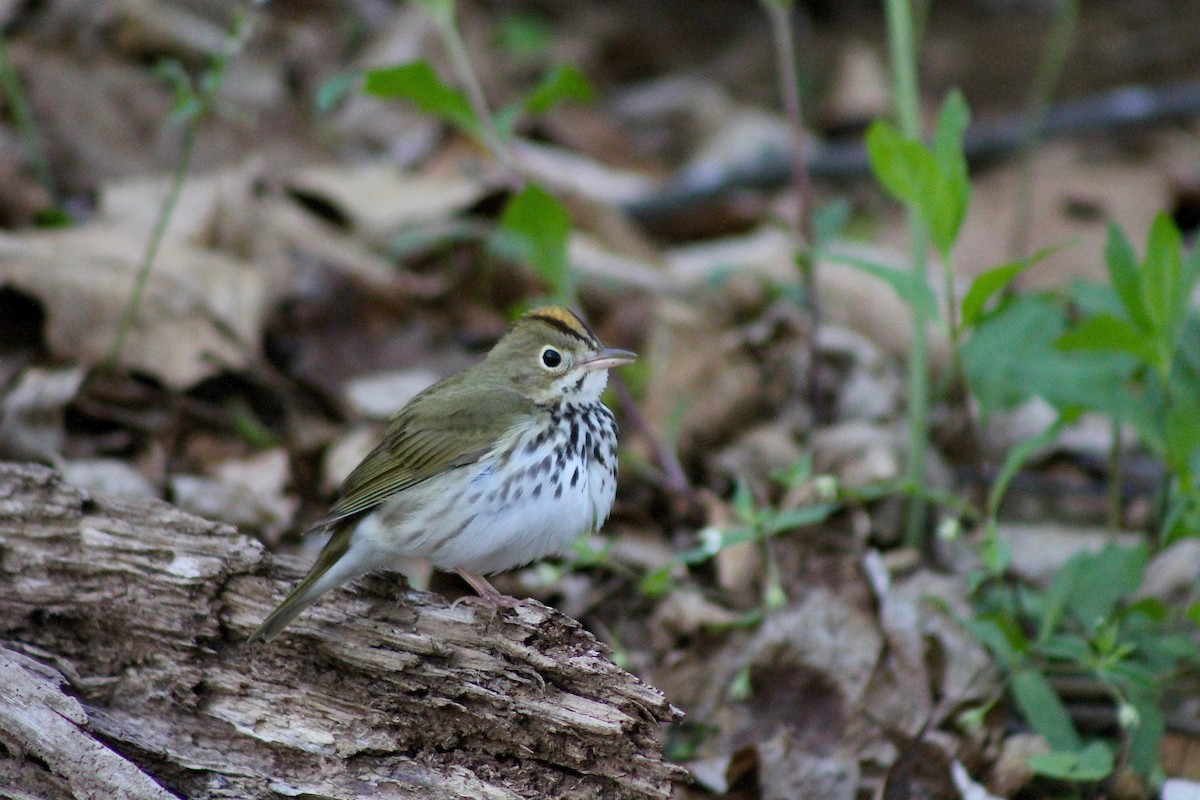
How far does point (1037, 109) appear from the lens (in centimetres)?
605

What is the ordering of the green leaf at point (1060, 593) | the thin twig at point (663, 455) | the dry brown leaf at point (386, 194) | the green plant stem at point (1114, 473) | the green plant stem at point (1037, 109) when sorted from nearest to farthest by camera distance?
1. the green leaf at point (1060, 593)
2. the green plant stem at point (1114, 473)
3. the thin twig at point (663, 455)
4. the green plant stem at point (1037, 109)
5. the dry brown leaf at point (386, 194)

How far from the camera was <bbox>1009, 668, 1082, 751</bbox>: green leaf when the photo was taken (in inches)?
129

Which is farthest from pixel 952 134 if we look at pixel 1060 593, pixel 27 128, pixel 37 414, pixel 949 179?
pixel 27 128

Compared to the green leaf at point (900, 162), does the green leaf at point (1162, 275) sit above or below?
below

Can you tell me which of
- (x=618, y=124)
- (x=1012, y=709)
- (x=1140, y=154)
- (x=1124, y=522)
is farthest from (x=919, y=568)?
(x=618, y=124)

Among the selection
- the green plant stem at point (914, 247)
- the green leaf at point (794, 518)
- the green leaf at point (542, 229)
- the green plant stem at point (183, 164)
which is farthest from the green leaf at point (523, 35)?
the green leaf at point (794, 518)

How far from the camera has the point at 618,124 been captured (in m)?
8.59

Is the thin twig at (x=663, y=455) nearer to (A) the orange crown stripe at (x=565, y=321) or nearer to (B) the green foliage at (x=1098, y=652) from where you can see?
(A) the orange crown stripe at (x=565, y=321)

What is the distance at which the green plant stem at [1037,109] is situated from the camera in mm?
5602

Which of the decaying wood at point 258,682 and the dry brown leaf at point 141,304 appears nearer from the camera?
the decaying wood at point 258,682

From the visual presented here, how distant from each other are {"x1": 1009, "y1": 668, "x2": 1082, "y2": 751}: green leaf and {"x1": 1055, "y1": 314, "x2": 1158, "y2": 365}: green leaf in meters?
0.88

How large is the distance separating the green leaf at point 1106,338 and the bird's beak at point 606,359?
116 centimetres

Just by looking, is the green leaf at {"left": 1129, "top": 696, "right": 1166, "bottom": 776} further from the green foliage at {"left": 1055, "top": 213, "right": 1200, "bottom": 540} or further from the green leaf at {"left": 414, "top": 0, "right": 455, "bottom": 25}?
the green leaf at {"left": 414, "top": 0, "right": 455, "bottom": 25}

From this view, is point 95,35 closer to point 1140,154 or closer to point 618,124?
point 618,124
